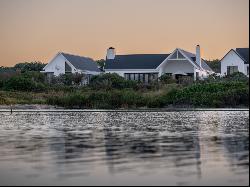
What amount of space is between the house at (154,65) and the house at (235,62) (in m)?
3.27

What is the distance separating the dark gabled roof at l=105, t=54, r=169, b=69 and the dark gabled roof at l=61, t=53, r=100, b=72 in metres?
2.73

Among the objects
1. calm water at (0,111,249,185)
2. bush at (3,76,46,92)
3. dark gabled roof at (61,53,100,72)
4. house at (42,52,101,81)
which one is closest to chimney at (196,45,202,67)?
house at (42,52,101,81)

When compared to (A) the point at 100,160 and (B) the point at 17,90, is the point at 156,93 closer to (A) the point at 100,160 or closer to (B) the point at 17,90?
(B) the point at 17,90

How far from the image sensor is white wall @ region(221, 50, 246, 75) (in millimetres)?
67525

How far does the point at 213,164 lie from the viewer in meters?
13.3

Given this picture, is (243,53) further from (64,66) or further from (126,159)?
(126,159)

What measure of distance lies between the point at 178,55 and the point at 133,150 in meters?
52.4

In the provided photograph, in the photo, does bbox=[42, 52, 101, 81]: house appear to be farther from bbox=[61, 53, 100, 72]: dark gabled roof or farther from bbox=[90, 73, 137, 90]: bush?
bbox=[90, 73, 137, 90]: bush

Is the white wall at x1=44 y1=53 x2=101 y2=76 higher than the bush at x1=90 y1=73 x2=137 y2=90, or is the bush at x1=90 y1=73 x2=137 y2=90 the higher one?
the white wall at x1=44 y1=53 x2=101 y2=76

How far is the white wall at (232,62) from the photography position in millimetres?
67525

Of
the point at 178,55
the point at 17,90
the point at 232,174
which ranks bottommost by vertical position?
the point at 232,174

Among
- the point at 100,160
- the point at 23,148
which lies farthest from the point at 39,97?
the point at 100,160

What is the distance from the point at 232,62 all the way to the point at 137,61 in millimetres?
12462

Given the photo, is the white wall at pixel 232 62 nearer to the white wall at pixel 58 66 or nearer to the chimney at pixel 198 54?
the chimney at pixel 198 54
